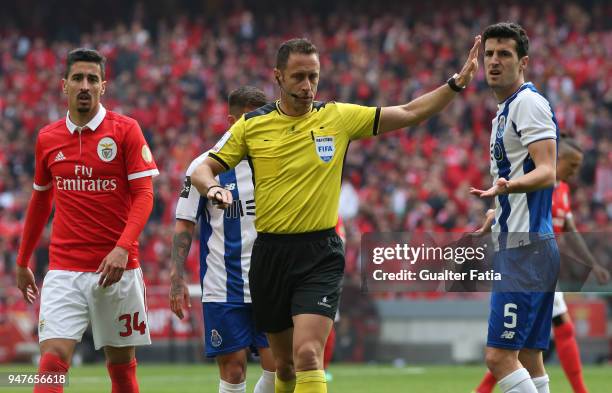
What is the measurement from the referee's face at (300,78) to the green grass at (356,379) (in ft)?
19.5

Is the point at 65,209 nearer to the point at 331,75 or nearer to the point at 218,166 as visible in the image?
the point at 218,166

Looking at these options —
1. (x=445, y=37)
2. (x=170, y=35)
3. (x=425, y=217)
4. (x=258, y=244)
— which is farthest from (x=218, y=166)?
(x=170, y=35)

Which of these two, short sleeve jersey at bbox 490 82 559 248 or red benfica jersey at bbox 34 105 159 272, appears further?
red benfica jersey at bbox 34 105 159 272

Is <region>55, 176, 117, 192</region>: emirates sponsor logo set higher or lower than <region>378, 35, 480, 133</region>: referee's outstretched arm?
lower

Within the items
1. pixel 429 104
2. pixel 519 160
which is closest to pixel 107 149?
pixel 429 104

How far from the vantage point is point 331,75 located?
26.8 m

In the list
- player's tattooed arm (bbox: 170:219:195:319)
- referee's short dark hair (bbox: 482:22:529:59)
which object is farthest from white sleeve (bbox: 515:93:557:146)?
player's tattooed arm (bbox: 170:219:195:319)

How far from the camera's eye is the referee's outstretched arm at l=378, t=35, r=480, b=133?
697 centimetres

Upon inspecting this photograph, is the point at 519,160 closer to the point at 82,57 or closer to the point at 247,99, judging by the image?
the point at 247,99

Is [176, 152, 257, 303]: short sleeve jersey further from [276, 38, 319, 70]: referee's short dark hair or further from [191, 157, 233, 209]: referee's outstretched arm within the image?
[276, 38, 319, 70]: referee's short dark hair

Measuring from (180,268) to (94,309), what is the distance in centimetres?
63

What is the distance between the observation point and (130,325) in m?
7.98

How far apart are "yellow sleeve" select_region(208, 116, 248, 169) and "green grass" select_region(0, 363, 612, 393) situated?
18.8 ft

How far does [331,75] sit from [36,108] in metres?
6.53
